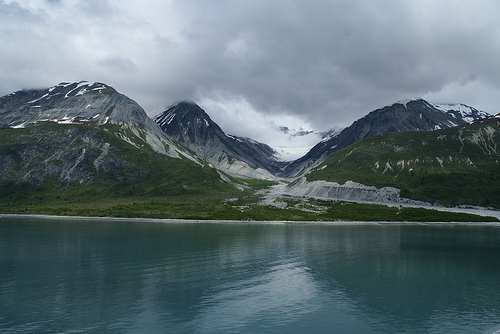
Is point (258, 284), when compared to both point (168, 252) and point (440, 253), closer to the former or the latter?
point (168, 252)

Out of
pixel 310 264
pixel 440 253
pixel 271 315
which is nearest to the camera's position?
pixel 271 315

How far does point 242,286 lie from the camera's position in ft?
130

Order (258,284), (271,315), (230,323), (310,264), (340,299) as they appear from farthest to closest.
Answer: (310,264), (258,284), (340,299), (271,315), (230,323)

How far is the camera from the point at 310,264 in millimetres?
52250

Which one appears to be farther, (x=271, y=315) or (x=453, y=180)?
(x=453, y=180)

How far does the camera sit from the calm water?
96.2 feet

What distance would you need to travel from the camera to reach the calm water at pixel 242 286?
2933cm

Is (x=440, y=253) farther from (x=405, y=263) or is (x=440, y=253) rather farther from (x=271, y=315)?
(x=271, y=315)

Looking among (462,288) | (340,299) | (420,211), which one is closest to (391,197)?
(420,211)

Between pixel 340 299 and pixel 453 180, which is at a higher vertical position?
pixel 453 180

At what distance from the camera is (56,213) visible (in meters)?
133

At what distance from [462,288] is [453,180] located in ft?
546

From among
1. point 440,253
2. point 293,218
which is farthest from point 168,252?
point 293,218

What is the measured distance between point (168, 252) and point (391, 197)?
14507 centimetres
